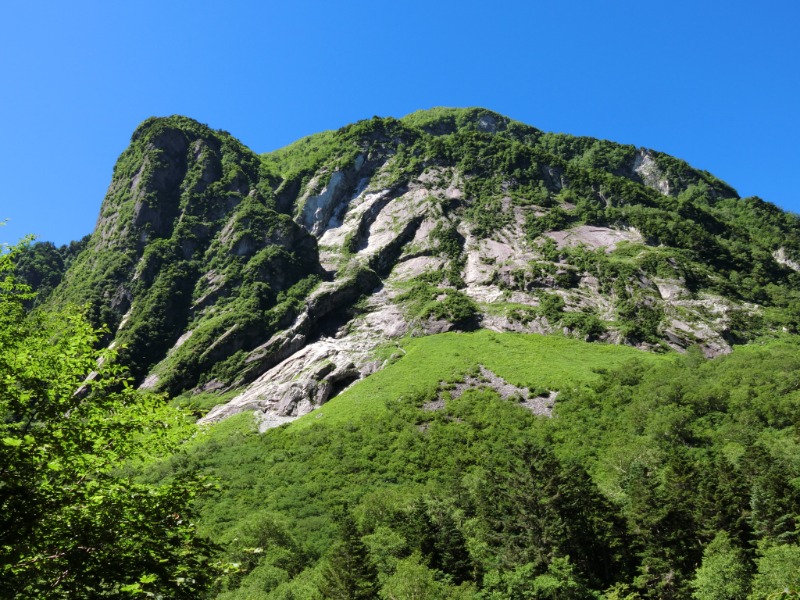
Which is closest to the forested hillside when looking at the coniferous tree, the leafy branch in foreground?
the leafy branch in foreground

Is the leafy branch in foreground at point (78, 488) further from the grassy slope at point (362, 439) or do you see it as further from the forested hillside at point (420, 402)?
the grassy slope at point (362, 439)

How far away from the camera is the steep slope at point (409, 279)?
421ft

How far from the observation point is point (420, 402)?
97750 millimetres

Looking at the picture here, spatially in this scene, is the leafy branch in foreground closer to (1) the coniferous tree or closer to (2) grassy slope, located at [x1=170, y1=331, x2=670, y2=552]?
(1) the coniferous tree

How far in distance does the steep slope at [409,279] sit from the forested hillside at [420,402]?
→ 935 millimetres

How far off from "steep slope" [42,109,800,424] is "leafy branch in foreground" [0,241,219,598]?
99.7m

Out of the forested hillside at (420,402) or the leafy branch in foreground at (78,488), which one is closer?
the leafy branch in foreground at (78,488)

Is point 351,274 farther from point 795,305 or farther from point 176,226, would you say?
point 795,305

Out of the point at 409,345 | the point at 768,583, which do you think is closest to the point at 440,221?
the point at 409,345

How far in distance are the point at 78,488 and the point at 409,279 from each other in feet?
495

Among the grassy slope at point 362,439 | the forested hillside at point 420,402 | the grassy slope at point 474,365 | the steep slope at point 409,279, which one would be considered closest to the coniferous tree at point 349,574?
the forested hillside at point 420,402

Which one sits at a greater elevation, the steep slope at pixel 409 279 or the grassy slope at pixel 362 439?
the steep slope at pixel 409 279

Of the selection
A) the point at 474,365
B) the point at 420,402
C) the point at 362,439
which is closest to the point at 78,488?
the point at 362,439

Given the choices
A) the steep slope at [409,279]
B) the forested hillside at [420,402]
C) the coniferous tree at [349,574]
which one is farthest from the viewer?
the steep slope at [409,279]
